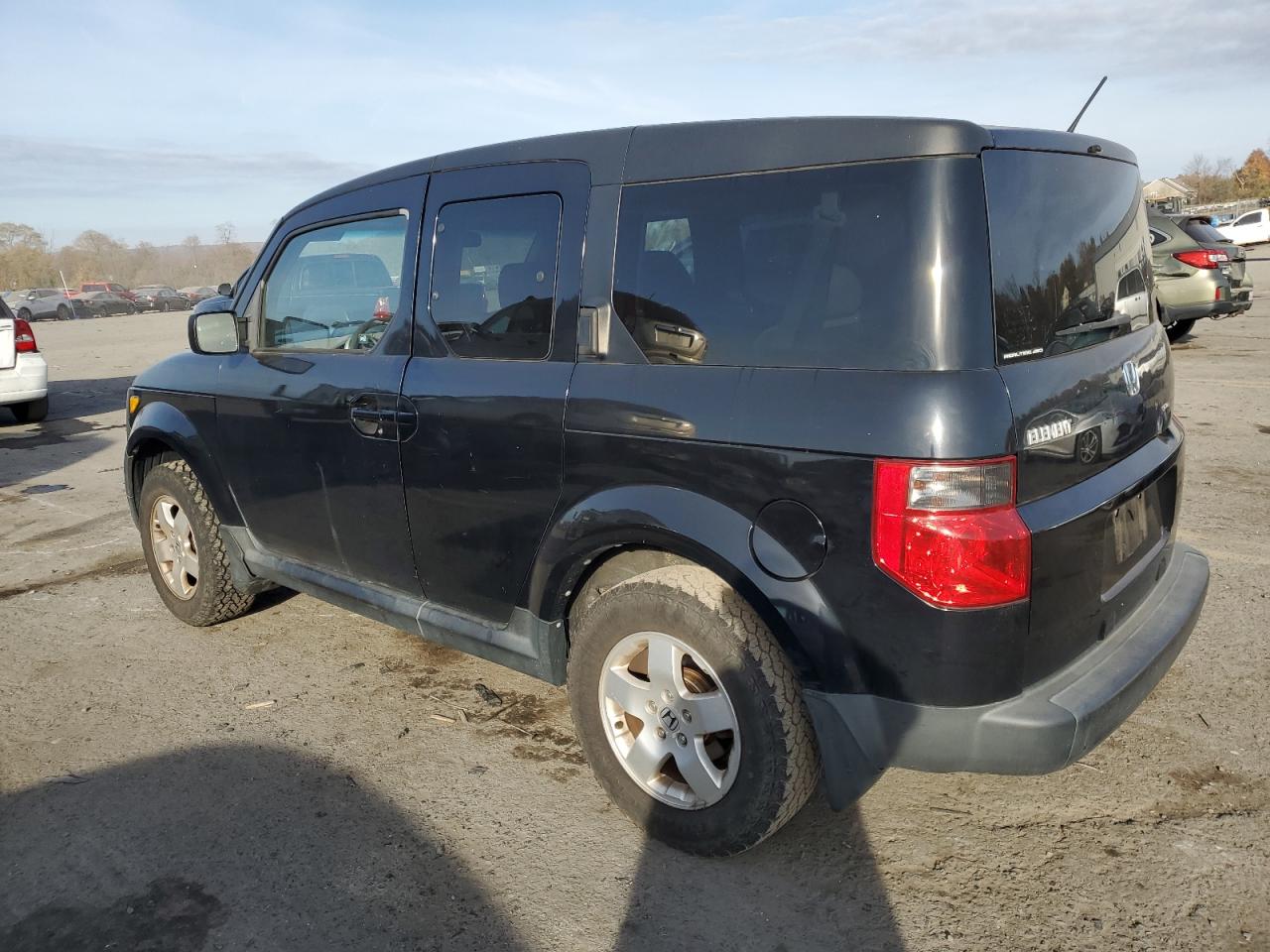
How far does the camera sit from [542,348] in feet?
9.96

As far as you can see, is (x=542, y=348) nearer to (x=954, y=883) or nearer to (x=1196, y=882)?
(x=954, y=883)

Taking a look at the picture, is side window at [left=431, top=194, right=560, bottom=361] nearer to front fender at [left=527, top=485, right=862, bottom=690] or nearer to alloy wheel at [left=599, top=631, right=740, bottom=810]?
front fender at [left=527, top=485, right=862, bottom=690]

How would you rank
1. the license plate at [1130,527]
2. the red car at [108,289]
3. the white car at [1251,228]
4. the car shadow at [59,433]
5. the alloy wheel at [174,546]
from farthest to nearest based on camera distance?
1. the red car at [108,289]
2. the white car at [1251,228]
3. the car shadow at [59,433]
4. the alloy wheel at [174,546]
5. the license plate at [1130,527]

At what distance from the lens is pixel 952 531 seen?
2.26 meters

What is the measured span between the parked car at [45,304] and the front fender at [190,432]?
44.5 meters

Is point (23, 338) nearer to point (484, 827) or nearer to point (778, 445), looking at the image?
point (484, 827)

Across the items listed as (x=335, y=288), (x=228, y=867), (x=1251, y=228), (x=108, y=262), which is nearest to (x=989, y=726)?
(x=228, y=867)

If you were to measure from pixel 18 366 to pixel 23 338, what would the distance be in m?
0.37

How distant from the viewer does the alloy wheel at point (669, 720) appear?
8.82ft

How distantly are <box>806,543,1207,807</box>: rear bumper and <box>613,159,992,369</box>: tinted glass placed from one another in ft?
2.78

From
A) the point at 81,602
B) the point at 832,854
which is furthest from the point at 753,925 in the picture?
the point at 81,602

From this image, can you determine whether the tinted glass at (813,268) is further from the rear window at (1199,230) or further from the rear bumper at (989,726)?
the rear window at (1199,230)

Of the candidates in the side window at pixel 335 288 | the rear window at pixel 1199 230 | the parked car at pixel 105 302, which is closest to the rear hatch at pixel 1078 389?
the side window at pixel 335 288

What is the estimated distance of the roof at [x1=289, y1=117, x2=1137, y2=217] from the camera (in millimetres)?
2361
